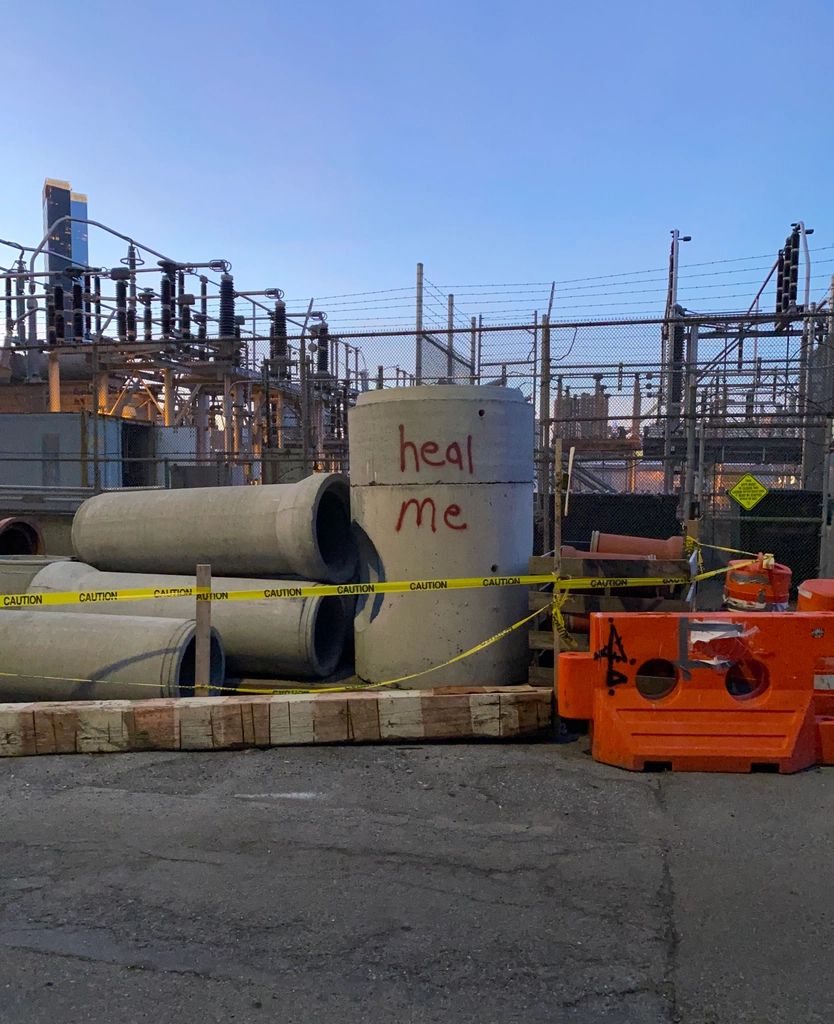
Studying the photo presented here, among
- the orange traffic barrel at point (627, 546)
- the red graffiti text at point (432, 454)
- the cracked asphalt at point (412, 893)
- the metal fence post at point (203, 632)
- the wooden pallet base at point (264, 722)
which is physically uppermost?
the red graffiti text at point (432, 454)

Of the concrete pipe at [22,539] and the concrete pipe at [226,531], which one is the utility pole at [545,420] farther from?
the concrete pipe at [22,539]

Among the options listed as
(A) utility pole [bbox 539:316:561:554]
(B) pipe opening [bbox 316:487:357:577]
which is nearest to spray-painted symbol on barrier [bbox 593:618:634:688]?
(B) pipe opening [bbox 316:487:357:577]

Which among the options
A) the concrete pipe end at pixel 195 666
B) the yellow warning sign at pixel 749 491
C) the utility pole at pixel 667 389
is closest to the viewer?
the concrete pipe end at pixel 195 666

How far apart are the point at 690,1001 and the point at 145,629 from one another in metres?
4.70

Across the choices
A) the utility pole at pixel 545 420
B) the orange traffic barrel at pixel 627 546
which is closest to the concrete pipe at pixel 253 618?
the orange traffic barrel at pixel 627 546

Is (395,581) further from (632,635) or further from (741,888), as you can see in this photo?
(741,888)

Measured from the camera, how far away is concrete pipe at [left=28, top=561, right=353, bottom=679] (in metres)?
6.93

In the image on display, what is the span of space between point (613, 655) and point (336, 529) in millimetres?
3989

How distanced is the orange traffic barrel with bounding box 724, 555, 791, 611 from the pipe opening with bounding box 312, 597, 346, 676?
359 centimetres

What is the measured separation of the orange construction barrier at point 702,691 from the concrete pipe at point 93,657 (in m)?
2.98

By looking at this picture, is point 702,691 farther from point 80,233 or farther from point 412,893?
point 80,233

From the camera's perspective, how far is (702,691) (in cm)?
501

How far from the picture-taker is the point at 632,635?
5082 millimetres

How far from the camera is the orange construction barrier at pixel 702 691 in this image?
488 cm
